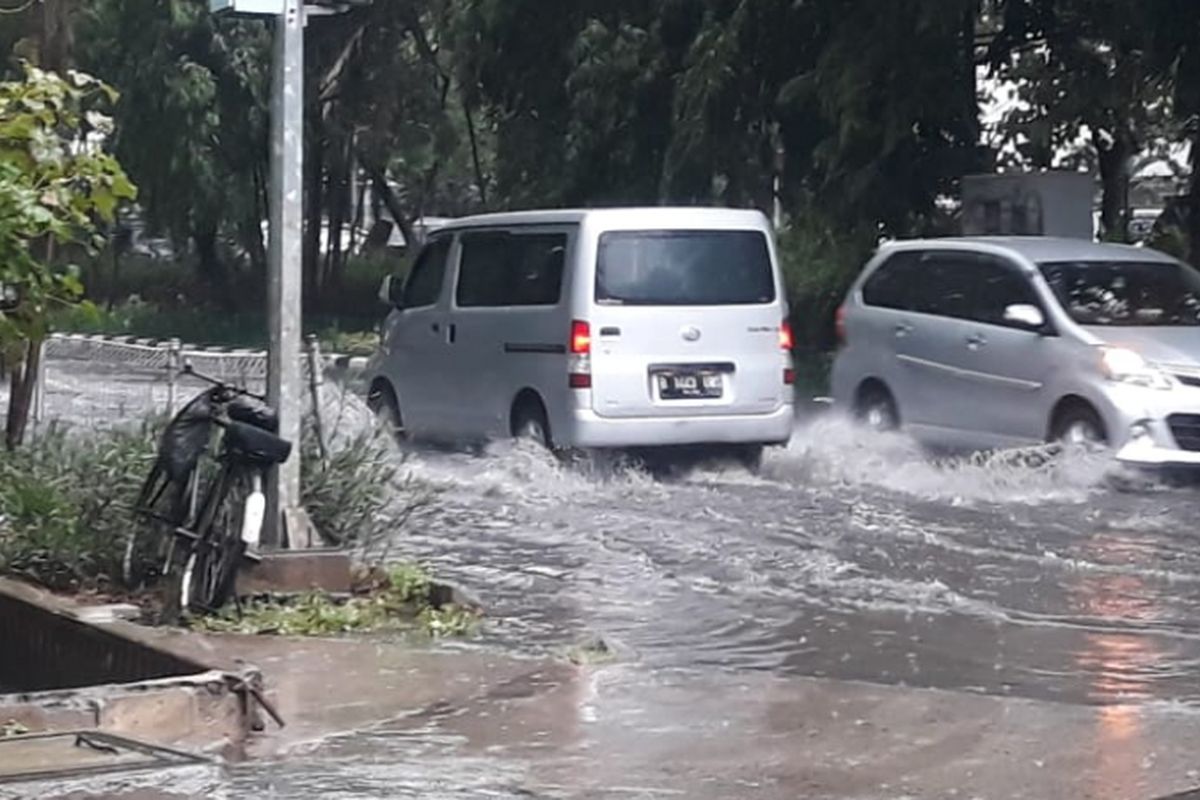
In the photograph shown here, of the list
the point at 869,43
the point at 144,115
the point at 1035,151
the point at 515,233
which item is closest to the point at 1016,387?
the point at 515,233

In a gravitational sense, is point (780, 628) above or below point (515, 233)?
below

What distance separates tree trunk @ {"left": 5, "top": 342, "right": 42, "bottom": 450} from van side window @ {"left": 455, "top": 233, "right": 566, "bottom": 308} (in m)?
4.65

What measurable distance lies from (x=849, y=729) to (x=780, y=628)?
90.6 inches

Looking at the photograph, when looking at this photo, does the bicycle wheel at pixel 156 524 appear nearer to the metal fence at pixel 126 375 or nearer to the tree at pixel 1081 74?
the metal fence at pixel 126 375

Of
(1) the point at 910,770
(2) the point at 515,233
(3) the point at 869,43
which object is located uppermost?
(3) the point at 869,43

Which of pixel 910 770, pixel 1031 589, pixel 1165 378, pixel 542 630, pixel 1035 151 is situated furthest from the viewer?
pixel 1035 151

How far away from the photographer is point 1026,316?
1645cm

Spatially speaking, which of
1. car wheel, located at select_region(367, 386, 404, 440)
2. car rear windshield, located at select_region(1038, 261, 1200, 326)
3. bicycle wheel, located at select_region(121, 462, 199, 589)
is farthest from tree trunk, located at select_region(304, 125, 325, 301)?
bicycle wheel, located at select_region(121, 462, 199, 589)

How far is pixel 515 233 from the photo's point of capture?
17.3 meters

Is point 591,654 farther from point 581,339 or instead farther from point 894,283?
point 894,283

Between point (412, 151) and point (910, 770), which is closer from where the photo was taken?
point (910, 770)

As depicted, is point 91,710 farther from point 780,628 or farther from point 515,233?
point 515,233

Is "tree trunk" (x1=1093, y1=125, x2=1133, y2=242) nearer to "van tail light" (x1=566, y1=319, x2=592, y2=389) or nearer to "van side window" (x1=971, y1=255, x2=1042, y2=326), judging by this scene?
"van side window" (x1=971, y1=255, x2=1042, y2=326)

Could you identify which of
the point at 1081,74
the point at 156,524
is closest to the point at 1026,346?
the point at 156,524
